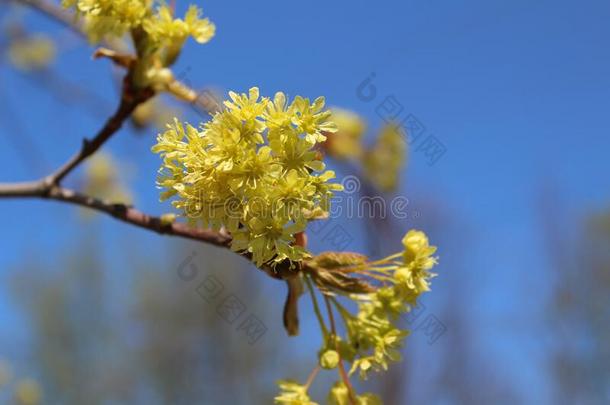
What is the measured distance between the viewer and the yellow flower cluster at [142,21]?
5.53ft

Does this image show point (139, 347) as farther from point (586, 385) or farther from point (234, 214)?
point (234, 214)

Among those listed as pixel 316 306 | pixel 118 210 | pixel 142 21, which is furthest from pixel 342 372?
pixel 142 21

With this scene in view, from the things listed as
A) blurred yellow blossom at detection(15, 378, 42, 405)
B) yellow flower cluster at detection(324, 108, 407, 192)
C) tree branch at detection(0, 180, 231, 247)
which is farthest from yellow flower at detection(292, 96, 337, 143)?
blurred yellow blossom at detection(15, 378, 42, 405)

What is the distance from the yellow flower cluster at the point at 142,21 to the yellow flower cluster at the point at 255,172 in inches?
25.2

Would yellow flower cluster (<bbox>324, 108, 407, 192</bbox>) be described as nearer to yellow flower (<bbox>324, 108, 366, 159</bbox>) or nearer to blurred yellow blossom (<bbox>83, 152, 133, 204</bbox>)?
yellow flower (<bbox>324, 108, 366, 159</bbox>)

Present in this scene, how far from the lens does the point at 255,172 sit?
1123mm

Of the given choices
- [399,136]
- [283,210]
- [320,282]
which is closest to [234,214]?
[283,210]

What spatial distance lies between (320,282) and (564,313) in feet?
43.0

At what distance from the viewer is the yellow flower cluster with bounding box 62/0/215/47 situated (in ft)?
5.53

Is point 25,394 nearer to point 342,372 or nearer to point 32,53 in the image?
point 32,53

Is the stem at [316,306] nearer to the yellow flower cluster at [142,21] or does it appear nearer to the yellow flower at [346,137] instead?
the yellow flower cluster at [142,21]

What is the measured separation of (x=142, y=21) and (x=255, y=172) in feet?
2.80

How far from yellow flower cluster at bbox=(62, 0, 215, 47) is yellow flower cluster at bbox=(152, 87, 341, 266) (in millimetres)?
641

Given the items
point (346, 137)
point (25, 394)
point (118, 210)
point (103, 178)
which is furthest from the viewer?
point (25, 394)
